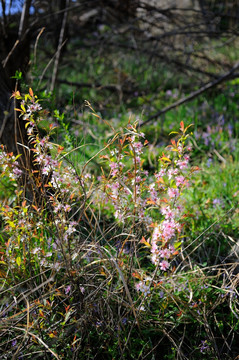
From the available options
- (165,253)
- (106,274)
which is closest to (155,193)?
(165,253)

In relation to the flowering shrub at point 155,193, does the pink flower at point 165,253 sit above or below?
below

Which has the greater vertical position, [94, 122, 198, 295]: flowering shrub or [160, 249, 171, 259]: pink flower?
[94, 122, 198, 295]: flowering shrub

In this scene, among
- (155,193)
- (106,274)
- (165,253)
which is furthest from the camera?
(106,274)

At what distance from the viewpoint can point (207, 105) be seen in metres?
4.94

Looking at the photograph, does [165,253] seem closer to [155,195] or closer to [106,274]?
[155,195]

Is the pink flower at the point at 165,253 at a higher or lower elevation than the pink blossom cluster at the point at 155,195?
lower

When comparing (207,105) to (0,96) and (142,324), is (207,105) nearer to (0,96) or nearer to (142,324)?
(0,96)

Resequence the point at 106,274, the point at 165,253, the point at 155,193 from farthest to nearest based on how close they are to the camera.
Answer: the point at 106,274
the point at 155,193
the point at 165,253

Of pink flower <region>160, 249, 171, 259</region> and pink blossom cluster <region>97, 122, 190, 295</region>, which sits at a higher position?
pink blossom cluster <region>97, 122, 190, 295</region>

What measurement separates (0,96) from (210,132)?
2374mm

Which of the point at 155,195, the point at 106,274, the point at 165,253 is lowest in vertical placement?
the point at 106,274

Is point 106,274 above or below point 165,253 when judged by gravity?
below

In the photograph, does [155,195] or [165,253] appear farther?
[155,195]

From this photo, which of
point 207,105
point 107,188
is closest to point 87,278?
point 107,188
